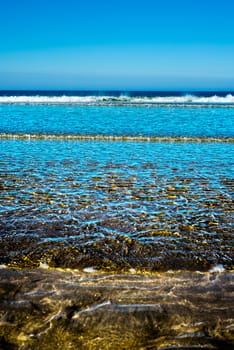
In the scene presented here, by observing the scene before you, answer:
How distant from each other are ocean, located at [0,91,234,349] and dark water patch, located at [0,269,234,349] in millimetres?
10

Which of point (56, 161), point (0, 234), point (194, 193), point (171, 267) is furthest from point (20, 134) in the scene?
point (171, 267)

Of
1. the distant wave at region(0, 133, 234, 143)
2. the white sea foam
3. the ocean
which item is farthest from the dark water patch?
the distant wave at region(0, 133, 234, 143)

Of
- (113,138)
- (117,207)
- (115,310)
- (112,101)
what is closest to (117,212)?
(117,207)

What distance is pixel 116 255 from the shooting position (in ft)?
16.5

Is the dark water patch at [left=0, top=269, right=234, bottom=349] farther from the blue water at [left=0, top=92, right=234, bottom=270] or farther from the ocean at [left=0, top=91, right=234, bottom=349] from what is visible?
the blue water at [left=0, top=92, right=234, bottom=270]

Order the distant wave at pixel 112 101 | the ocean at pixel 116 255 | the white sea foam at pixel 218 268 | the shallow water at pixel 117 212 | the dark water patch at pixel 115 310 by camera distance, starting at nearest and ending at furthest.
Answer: the dark water patch at pixel 115 310
the ocean at pixel 116 255
the white sea foam at pixel 218 268
the shallow water at pixel 117 212
the distant wave at pixel 112 101

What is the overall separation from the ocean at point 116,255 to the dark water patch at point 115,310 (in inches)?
0.4

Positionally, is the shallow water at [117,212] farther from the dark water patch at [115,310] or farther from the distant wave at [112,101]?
the distant wave at [112,101]

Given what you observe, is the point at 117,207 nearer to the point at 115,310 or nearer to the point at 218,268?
the point at 218,268

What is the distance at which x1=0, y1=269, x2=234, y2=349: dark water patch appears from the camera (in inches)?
129

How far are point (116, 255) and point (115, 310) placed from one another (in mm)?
1357

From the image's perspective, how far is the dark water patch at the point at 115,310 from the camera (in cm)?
328

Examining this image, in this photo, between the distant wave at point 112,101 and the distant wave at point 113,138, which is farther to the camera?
the distant wave at point 112,101

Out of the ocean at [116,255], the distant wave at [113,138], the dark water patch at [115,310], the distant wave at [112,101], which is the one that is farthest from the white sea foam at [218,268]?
the distant wave at [112,101]
